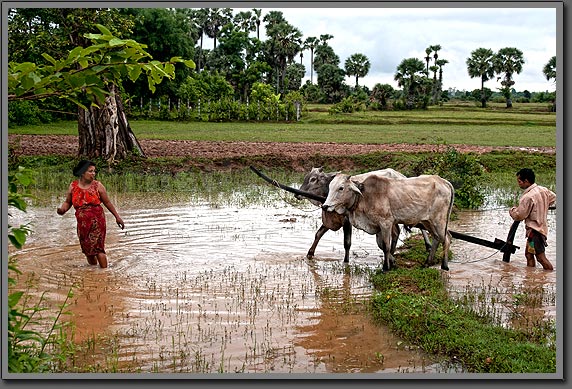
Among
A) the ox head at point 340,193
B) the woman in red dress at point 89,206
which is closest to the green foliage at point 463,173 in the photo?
the ox head at point 340,193

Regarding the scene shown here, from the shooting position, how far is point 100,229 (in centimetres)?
899

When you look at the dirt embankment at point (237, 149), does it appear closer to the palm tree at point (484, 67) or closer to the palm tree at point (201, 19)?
the palm tree at point (484, 67)

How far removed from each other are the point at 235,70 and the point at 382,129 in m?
19.3

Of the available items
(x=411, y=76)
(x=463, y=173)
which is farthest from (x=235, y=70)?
(x=463, y=173)

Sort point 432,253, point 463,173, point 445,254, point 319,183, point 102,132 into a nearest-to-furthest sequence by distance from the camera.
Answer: point 445,254 → point 432,253 → point 319,183 → point 463,173 → point 102,132

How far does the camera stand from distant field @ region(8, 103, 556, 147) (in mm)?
26188

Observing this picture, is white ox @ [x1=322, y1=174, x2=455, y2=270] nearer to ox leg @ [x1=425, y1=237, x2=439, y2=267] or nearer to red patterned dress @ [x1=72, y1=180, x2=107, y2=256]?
ox leg @ [x1=425, y1=237, x2=439, y2=267]

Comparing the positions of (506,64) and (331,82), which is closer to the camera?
Answer: (506,64)

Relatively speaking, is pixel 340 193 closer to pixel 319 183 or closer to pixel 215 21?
pixel 319 183

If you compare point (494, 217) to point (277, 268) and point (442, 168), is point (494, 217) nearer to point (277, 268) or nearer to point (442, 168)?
point (442, 168)

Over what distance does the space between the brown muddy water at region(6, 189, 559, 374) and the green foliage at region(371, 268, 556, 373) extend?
0.64ft

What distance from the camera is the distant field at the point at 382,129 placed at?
26.2 meters

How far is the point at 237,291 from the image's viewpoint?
8.30 metres

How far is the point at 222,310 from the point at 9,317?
3486 millimetres
